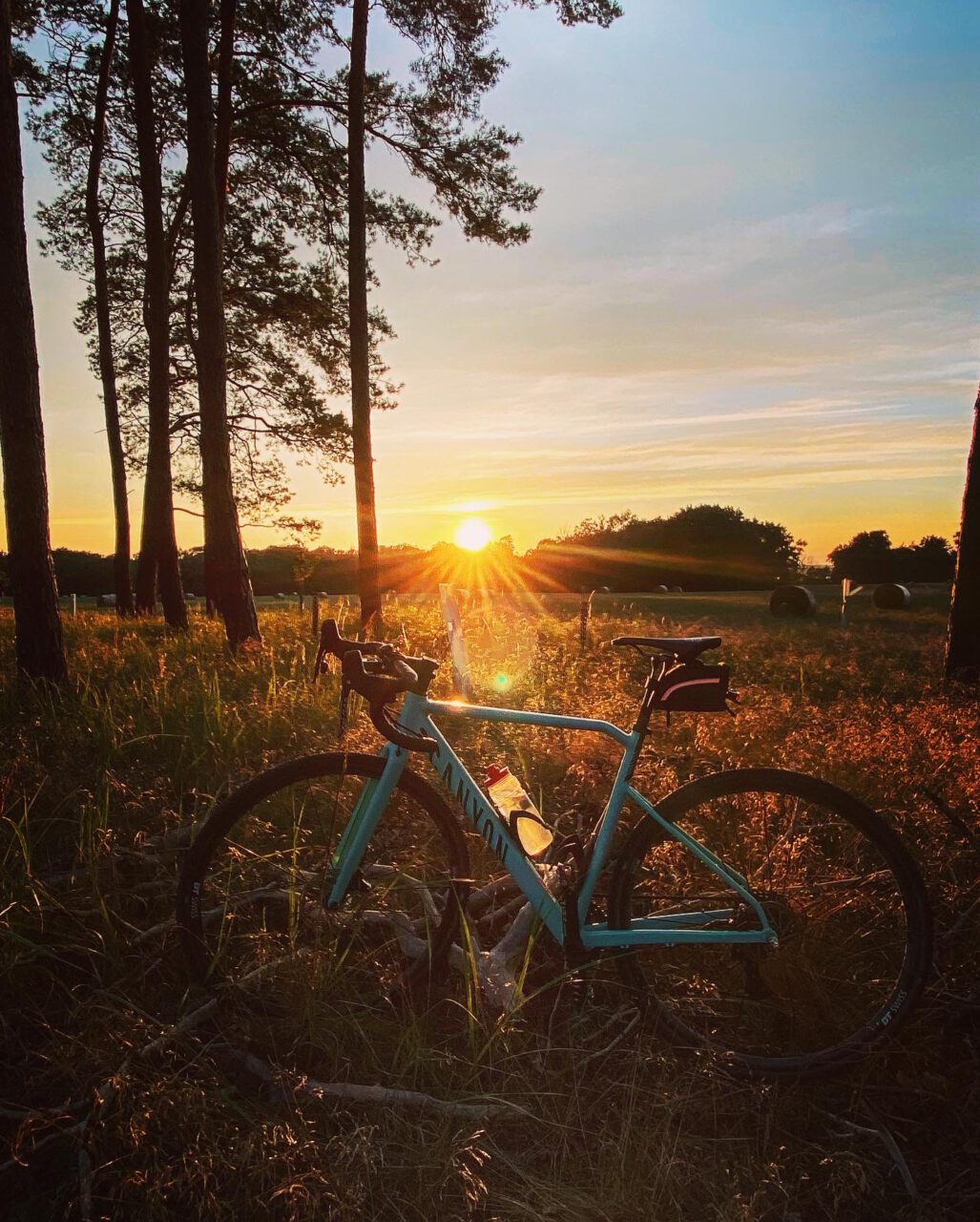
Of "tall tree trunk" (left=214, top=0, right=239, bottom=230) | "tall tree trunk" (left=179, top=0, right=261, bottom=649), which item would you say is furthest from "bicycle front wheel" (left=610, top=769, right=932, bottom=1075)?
"tall tree trunk" (left=214, top=0, right=239, bottom=230)

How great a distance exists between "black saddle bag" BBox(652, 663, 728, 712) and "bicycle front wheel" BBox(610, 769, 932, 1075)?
26 centimetres

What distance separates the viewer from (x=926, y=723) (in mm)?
5508

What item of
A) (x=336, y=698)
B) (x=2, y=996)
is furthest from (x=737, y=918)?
(x=336, y=698)

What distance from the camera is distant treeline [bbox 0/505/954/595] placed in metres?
38.5

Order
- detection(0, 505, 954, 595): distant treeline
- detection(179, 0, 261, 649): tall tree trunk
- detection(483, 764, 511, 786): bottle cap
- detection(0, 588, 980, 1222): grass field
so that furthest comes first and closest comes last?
1. detection(0, 505, 954, 595): distant treeline
2. detection(179, 0, 261, 649): tall tree trunk
3. detection(483, 764, 511, 786): bottle cap
4. detection(0, 588, 980, 1222): grass field

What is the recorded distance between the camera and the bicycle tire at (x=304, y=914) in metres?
2.74

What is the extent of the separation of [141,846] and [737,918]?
9.22ft

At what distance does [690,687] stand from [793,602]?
22694 millimetres

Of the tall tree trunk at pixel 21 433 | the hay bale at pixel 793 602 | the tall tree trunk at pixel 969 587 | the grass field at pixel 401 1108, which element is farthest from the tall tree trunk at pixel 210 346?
the hay bale at pixel 793 602

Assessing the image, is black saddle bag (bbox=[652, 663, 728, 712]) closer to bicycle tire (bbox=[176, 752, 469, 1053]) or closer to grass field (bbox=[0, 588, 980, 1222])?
bicycle tire (bbox=[176, 752, 469, 1053])

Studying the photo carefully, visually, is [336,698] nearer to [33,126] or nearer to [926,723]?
[926,723]

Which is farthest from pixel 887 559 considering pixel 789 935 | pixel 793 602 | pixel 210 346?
pixel 789 935

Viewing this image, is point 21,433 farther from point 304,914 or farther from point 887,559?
point 887,559

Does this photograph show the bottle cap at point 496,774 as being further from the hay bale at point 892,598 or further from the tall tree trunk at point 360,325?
the hay bale at point 892,598
